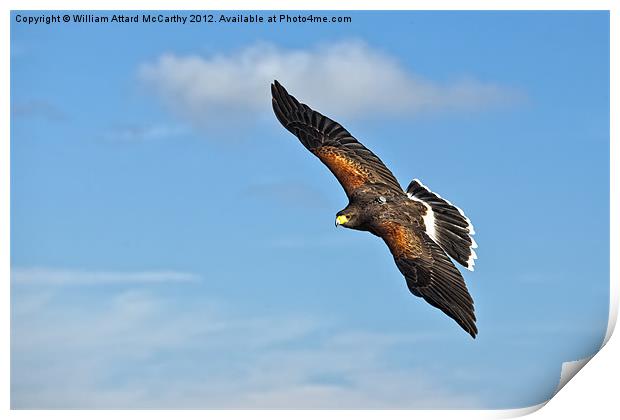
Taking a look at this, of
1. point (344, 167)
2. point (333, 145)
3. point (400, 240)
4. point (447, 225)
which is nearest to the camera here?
point (400, 240)

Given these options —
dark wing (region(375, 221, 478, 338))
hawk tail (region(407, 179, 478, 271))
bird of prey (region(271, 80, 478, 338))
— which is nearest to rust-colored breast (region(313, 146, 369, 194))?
bird of prey (region(271, 80, 478, 338))

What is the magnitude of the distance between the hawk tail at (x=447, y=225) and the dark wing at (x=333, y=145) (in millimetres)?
166

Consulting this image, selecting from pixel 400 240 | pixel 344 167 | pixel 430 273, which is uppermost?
pixel 344 167

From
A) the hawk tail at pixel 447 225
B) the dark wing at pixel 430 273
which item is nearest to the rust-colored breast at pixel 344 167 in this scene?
the hawk tail at pixel 447 225

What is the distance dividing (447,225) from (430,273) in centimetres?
60

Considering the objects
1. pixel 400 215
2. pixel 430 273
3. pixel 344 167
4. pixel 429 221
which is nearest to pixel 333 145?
pixel 344 167

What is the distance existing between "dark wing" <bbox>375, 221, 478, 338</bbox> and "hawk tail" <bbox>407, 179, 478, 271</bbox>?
0.53ft

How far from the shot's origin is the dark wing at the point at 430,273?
8898mm

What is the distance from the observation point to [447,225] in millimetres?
9469

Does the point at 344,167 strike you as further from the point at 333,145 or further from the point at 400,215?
the point at 400,215

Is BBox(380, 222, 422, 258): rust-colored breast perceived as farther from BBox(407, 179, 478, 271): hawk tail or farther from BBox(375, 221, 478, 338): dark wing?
BBox(407, 179, 478, 271): hawk tail
